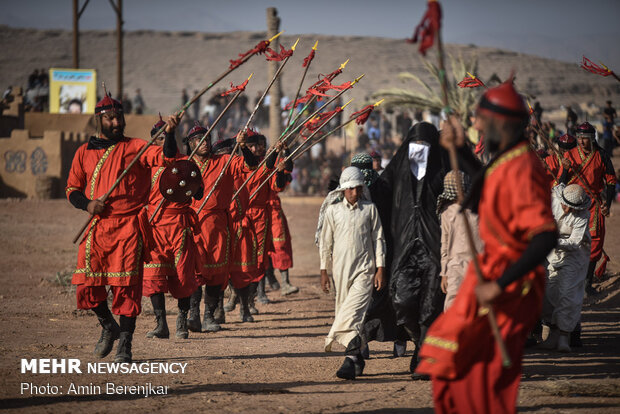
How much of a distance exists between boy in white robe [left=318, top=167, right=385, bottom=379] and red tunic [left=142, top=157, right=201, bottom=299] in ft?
6.66

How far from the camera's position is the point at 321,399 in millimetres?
6492

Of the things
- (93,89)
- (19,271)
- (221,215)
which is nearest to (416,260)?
(221,215)

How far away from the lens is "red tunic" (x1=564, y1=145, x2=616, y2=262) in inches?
440

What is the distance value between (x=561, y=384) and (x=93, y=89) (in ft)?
74.2

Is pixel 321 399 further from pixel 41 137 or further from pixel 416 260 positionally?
pixel 41 137

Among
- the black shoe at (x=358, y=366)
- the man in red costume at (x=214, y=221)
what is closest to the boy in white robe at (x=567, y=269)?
the black shoe at (x=358, y=366)

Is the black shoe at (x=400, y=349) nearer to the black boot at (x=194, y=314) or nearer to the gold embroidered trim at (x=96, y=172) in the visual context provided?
the black boot at (x=194, y=314)

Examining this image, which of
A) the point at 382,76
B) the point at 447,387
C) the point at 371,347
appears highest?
the point at 382,76

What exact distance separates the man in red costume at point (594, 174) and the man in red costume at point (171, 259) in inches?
206

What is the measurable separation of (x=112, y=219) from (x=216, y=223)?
7.83 ft

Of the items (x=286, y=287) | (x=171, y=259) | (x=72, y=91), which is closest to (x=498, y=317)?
(x=171, y=259)

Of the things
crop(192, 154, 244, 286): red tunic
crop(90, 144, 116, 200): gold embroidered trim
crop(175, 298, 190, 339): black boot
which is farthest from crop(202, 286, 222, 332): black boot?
crop(90, 144, 116, 200): gold embroidered trim

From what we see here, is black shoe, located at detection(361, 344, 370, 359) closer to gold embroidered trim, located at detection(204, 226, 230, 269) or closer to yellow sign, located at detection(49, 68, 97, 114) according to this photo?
gold embroidered trim, located at detection(204, 226, 230, 269)

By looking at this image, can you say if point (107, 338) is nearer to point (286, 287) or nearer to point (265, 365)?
point (265, 365)
